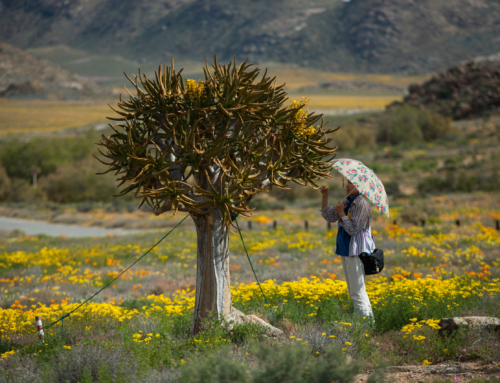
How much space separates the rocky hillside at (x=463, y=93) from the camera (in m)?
70.2

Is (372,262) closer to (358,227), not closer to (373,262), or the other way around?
(373,262)

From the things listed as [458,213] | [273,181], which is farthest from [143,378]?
[458,213]

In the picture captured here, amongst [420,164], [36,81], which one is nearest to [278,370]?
[420,164]

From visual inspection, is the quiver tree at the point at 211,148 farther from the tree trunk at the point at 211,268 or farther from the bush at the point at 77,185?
the bush at the point at 77,185

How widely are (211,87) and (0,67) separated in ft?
A: 442

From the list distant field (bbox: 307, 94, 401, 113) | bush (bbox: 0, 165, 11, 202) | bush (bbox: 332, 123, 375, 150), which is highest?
distant field (bbox: 307, 94, 401, 113)

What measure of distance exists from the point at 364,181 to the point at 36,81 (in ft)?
436

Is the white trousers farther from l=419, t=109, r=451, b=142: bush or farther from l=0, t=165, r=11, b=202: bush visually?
l=419, t=109, r=451, b=142: bush

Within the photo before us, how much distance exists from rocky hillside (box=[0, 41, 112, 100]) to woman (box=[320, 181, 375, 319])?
122 metres

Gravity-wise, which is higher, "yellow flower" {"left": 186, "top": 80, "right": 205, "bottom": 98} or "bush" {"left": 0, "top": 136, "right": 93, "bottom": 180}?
"bush" {"left": 0, "top": 136, "right": 93, "bottom": 180}

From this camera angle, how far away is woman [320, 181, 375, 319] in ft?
18.5

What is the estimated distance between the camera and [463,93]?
75688 mm

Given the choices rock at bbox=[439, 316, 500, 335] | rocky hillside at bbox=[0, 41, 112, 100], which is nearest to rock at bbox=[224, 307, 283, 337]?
rock at bbox=[439, 316, 500, 335]

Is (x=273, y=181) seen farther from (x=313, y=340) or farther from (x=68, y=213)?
(x=68, y=213)
